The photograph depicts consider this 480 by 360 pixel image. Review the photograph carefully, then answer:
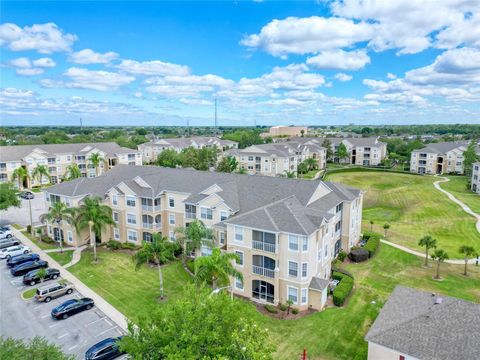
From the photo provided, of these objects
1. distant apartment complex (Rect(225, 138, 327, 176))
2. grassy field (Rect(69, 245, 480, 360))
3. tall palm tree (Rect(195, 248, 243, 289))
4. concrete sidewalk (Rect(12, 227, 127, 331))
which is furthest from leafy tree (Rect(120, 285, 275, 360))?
distant apartment complex (Rect(225, 138, 327, 176))

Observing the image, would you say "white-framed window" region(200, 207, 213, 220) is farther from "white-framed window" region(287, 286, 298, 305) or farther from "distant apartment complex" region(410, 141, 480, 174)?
"distant apartment complex" region(410, 141, 480, 174)

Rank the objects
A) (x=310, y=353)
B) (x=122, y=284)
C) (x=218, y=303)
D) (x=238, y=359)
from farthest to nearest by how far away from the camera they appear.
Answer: (x=122, y=284)
(x=310, y=353)
(x=218, y=303)
(x=238, y=359)

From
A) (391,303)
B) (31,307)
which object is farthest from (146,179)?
(391,303)

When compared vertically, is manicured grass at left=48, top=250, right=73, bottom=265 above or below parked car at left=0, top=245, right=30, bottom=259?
below

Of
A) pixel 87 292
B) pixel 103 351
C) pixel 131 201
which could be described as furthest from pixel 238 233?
pixel 131 201

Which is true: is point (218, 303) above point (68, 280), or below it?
above

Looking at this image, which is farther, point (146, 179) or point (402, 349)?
point (146, 179)

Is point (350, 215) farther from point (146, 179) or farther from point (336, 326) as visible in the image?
point (146, 179)
